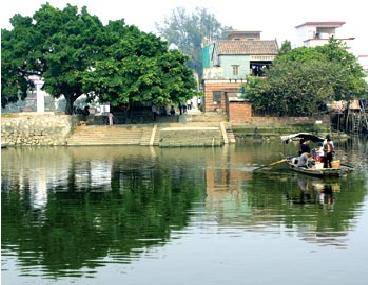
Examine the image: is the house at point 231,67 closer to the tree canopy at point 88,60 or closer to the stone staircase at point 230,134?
the stone staircase at point 230,134

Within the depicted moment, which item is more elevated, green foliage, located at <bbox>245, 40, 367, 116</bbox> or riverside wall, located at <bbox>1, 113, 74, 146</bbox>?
green foliage, located at <bbox>245, 40, 367, 116</bbox>

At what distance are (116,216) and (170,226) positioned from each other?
7.15 ft

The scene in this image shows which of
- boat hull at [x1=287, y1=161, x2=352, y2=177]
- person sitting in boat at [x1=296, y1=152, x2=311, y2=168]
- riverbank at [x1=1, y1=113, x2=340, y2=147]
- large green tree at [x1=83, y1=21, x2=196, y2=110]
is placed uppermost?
large green tree at [x1=83, y1=21, x2=196, y2=110]

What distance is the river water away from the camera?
1366cm

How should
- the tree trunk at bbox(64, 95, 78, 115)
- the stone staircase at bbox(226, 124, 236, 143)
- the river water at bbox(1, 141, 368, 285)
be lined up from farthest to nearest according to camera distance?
the tree trunk at bbox(64, 95, 78, 115), the stone staircase at bbox(226, 124, 236, 143), the river water at bbox(1, 141, 368, 285)

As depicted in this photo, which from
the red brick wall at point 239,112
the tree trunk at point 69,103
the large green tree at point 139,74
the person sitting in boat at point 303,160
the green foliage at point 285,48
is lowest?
the person sitting in boat at point 303,160

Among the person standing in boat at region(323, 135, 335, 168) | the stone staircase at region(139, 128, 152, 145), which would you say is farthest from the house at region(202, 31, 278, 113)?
the person standing in boat at region(323, 135, 335, 168)

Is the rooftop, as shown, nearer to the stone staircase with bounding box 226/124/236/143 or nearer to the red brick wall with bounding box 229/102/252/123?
the red brick wall with bounding box 229/102/252/123

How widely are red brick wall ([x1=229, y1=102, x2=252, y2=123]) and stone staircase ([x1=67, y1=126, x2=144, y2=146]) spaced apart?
20.5 feet

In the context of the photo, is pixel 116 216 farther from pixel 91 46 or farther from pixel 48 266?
pixel 91 46

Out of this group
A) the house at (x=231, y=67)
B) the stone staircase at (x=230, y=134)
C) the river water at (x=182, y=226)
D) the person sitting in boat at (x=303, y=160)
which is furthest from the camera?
the house at (x=231, y=67)

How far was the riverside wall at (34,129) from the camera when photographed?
50.3 meters

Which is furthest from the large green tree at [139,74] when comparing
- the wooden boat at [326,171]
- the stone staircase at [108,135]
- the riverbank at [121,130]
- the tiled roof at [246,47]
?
the wooden boat at [326,171]

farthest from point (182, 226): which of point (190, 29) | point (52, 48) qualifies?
point (190, 29)
